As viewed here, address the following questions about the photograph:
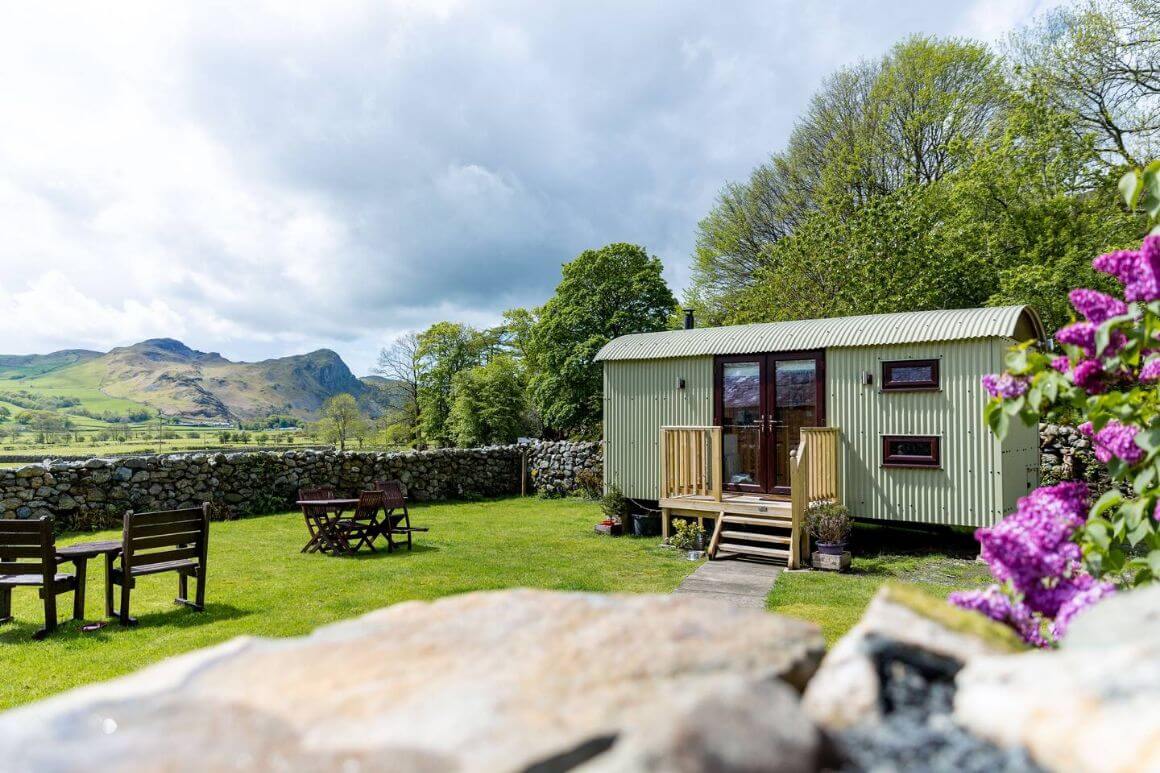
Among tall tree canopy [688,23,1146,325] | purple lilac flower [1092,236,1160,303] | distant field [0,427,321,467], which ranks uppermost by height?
tall tree canopy [688,23,1146,325]

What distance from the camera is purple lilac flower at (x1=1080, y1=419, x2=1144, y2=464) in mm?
2557

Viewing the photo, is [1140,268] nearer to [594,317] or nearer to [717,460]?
[717,460]

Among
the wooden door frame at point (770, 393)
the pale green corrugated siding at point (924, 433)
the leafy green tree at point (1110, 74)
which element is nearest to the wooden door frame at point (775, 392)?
the wooden door frame at point (770, 393)

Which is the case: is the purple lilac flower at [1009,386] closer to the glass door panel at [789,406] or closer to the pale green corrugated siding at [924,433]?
the pale green corrugated siding at [924,433]

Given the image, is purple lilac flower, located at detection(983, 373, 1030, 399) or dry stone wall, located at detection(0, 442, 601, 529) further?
dry stone wall, located at detection(0, 442, 601, 529)

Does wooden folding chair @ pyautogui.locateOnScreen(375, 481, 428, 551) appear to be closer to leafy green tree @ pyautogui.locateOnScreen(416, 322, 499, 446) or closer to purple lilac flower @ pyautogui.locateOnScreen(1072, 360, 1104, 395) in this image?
purple lilac flower @ pyautogui.locateOnScreen(1072, 360, 1104, 395)

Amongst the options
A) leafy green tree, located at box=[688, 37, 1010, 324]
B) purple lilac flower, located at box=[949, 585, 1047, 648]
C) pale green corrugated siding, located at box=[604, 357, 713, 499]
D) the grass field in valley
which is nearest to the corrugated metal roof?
pale green corrugated siding, located at box=[604, 357, 713, 499]

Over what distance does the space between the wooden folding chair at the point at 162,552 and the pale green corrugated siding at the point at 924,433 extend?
8.59 m

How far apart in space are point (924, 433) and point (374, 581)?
777 cm

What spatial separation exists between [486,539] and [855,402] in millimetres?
6237

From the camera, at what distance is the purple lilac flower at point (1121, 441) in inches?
101

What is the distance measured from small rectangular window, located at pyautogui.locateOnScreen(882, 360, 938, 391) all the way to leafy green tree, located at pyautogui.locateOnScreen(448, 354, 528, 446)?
59.7 feet

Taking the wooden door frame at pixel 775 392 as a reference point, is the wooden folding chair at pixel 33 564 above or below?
below

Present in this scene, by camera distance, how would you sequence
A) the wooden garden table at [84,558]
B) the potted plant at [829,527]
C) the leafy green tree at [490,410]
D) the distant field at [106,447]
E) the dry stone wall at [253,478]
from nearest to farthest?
the wooden garden table at [84,558] < the potted plant at [829,527] < the dry stone wall at [253,478] < the distant field at [106,447] < the leafy green tree at [490,410]
